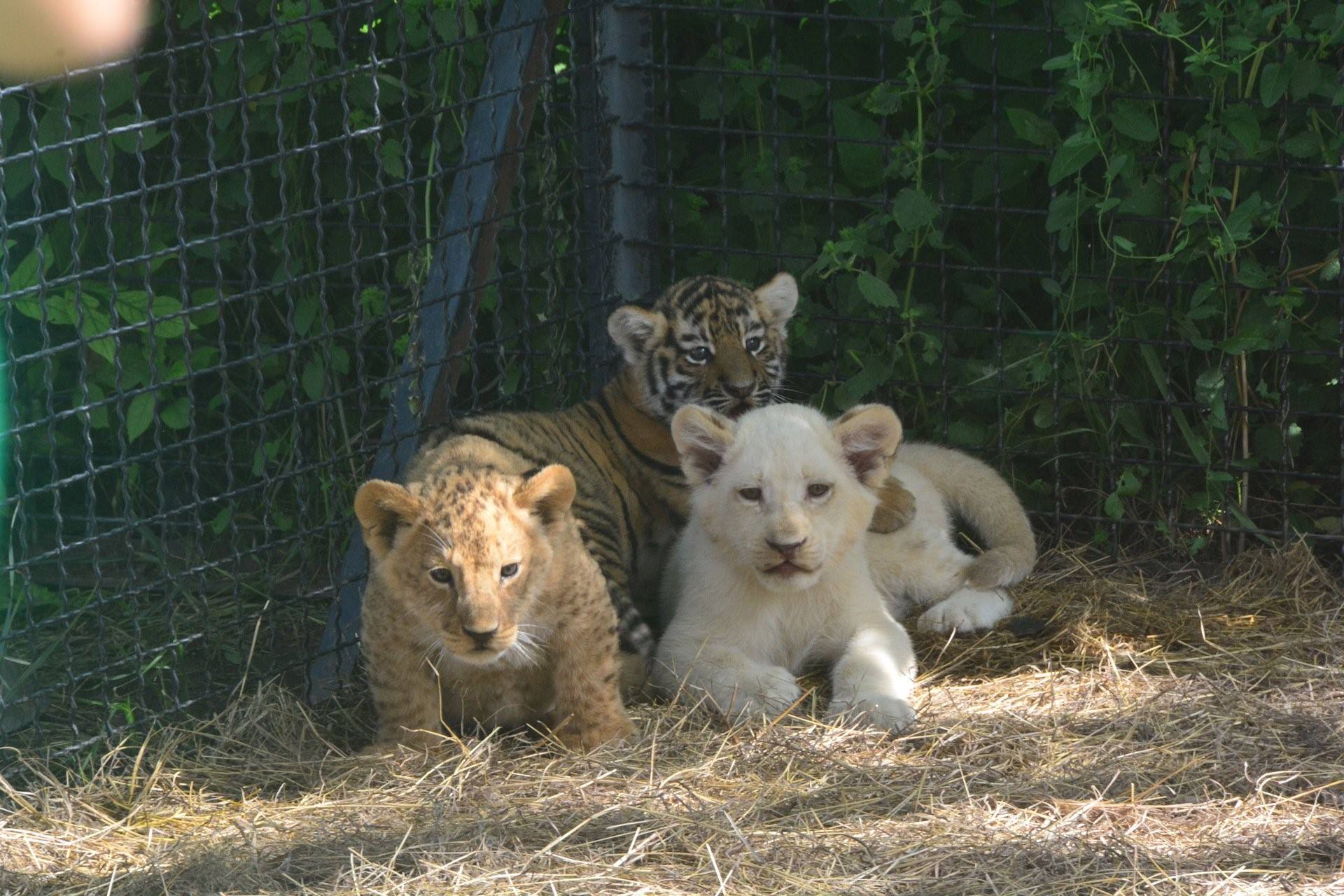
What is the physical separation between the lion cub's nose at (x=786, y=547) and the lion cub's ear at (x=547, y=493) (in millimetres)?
620

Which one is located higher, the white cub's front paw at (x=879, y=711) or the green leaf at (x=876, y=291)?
the green leaf at (x=876, y=291)

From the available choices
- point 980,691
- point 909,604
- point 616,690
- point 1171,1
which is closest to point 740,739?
point 616,690

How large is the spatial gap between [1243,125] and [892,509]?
5.51 ft

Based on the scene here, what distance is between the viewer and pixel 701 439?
5.22 meters

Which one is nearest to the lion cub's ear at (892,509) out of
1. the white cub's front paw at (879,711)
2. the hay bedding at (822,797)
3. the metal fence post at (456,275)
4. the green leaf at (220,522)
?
the hay bedding at (822,797)

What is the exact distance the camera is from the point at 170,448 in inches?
186

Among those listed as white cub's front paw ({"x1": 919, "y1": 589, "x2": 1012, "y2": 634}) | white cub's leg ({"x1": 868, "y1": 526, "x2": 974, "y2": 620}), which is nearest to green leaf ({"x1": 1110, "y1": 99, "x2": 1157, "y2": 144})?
white cub's leg ({"x1": 868, "y1": 526, "x2": 974, "y2": 620})

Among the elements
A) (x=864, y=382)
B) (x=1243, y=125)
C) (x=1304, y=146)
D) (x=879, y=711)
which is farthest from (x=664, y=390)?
(x=1304, y=146)

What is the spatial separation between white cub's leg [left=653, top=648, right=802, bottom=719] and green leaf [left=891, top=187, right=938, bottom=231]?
5.63 ft

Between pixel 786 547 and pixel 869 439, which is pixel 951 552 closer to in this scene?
pixel 869 439

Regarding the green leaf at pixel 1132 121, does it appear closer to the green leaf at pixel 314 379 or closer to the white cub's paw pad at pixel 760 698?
the white cub's paw pad at pixel 760 698

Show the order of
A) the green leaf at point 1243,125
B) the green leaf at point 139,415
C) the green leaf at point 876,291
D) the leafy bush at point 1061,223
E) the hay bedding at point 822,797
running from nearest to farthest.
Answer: the hay bedding at point 822,797, the green leaf at point 1243,125, the leafy bush at point 1061,223, the green leaf at point 139,415, the green leaf at point 876,291

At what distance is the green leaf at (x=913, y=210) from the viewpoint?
6.02 meters

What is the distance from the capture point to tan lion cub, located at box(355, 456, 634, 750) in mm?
4551
